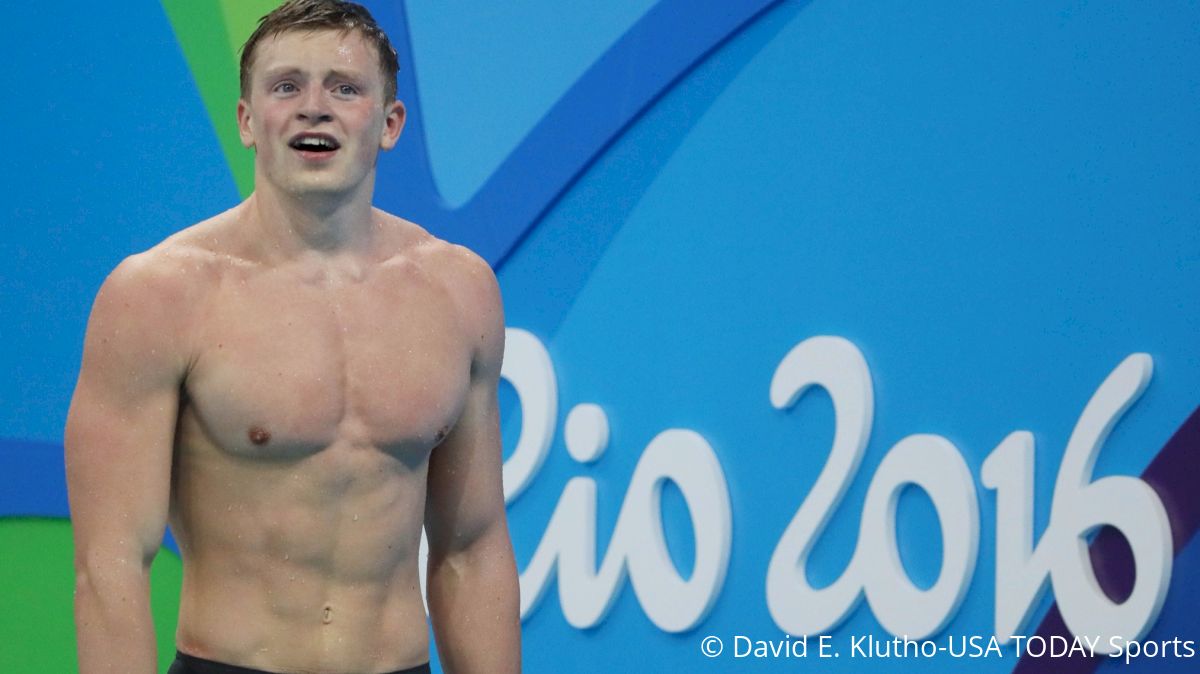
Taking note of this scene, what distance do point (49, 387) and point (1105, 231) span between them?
2.23 meters

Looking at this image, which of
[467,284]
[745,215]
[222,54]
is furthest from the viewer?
[222,54]

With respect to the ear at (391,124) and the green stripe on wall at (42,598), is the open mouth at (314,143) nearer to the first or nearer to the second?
the ear at (391,124)

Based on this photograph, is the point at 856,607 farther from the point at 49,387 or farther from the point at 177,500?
the point at 49,387

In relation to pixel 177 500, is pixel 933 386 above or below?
above

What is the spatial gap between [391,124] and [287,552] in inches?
18.8

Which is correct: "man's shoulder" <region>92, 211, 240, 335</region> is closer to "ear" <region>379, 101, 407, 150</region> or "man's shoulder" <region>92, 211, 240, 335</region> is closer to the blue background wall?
"ear" <region>379, 101, 407, 150</region>

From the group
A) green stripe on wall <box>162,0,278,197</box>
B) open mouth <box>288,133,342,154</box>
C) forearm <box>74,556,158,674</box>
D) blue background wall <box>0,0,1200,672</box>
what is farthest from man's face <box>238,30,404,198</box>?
green stripe on wall <box>162,0,278,197</box>

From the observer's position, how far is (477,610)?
192 centimetres

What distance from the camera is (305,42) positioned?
1744 mm

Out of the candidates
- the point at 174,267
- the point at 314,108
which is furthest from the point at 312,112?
the point at 174,267

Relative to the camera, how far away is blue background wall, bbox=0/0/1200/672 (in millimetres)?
2498

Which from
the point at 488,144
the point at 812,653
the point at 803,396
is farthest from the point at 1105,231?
the point at 488,144

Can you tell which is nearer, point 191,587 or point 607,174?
point 191,587

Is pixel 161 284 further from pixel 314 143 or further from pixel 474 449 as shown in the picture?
pixel 474 449
